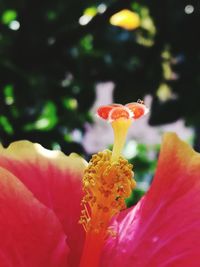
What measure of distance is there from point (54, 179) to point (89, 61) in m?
1.24

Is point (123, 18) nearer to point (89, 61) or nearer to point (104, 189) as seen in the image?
point (89, 61)

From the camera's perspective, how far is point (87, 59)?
2301 millimetres

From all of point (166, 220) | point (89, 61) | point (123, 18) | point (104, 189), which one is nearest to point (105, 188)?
point (104, 189)

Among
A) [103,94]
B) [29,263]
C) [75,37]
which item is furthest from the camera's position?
[103,94]

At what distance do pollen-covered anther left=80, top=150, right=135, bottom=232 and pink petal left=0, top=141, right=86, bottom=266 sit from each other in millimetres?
48

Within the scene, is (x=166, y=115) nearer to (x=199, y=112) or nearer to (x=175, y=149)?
(x=199, y=112)

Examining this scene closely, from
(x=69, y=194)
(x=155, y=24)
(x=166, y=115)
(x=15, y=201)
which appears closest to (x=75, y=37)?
(x=155, y=24)

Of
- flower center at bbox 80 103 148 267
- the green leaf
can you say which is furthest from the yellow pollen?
the green leaf

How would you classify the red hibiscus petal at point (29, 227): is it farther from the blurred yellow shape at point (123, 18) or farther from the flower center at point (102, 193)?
the blurred yellow shape at point (123, 18)

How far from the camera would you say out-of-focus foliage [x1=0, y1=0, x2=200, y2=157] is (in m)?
1.89

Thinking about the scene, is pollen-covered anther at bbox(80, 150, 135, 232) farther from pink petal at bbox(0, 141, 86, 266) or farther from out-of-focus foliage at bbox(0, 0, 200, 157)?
out-of-focus foliage at bbox(0, 0, 200, 157)

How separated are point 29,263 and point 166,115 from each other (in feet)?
3.99

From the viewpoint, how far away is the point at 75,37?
188cm

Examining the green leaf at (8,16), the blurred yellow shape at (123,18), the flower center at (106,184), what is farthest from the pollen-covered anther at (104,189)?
the green leaf at (8,16)
